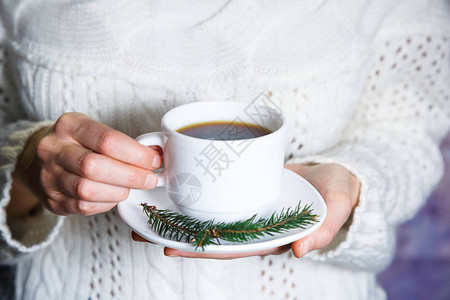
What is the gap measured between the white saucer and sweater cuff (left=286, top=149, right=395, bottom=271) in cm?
12

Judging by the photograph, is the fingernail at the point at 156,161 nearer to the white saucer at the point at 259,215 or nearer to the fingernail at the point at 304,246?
the white saucer at the point at 259,215

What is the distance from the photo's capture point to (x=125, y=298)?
0.79 meters

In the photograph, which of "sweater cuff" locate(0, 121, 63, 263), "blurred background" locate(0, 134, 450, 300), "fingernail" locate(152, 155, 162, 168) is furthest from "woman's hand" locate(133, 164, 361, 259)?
"blurred background" locate(0, 134, 450, 300)

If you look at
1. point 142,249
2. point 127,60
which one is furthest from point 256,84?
point 142,249

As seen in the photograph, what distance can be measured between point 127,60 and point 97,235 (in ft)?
1.06

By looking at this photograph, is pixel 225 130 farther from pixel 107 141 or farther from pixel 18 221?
pixel 18 221

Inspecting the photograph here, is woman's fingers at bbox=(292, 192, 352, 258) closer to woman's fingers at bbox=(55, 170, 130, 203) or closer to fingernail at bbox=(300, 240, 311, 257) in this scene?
fingernail at bbox=(300, 240, 311, 257)

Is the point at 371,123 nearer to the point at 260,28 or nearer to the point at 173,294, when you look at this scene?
the point at 260,28

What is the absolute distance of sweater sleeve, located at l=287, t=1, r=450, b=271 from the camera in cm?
79

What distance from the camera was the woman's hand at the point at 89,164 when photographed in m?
0.54

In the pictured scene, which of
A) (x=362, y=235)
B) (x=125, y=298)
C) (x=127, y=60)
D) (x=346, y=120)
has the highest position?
(x=127, y=60)

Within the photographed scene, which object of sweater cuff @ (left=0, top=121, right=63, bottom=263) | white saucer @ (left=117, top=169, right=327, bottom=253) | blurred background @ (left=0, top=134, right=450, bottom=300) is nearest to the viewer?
white saucer @ (left=117, top=169, right=327, bottom=253)

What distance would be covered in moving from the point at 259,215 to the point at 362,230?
8.9 inches

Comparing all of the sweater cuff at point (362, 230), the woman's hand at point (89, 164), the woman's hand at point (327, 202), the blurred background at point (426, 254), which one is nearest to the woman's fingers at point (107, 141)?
the woman's hand at point (89, 164)
